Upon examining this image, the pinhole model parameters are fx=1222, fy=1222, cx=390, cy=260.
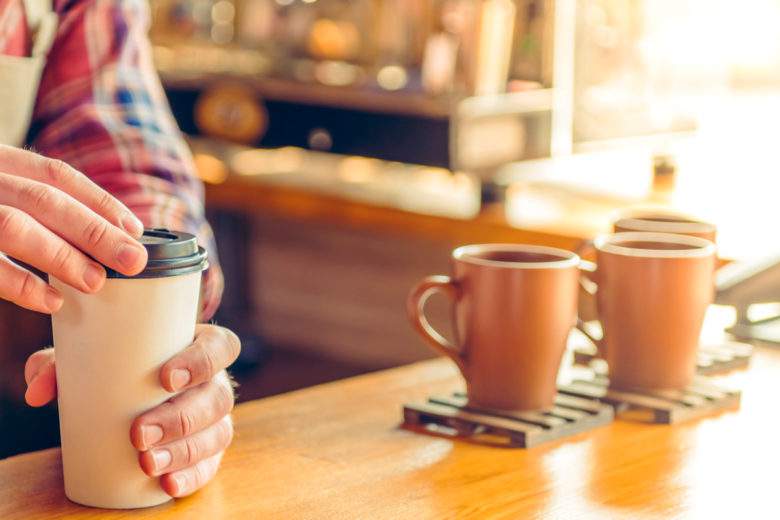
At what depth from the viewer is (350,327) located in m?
3.85

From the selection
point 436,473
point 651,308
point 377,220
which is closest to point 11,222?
point 436,473

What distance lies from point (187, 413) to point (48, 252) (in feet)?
0.50

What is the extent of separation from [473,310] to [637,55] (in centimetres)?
181

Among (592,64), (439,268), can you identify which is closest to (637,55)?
(592,64)

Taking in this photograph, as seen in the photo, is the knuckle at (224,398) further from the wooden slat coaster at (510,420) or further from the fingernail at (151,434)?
the wooden slat coaster at (510,420)

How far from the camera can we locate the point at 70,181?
0.82m

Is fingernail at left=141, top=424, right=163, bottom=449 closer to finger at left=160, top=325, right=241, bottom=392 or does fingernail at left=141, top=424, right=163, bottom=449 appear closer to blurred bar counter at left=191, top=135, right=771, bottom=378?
finger at left=160, top=325, right=241, bottom=392

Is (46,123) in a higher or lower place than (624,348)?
higher

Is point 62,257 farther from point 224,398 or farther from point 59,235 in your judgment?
point 224,398

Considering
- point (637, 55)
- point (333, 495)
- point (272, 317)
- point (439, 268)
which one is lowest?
point (272, 317)

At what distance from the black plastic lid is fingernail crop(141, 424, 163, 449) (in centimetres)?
11

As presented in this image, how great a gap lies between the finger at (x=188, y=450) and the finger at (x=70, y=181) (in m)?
0.15

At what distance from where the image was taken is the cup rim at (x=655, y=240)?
1.07 m

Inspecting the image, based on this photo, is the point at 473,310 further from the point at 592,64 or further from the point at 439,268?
the point at 439,268
